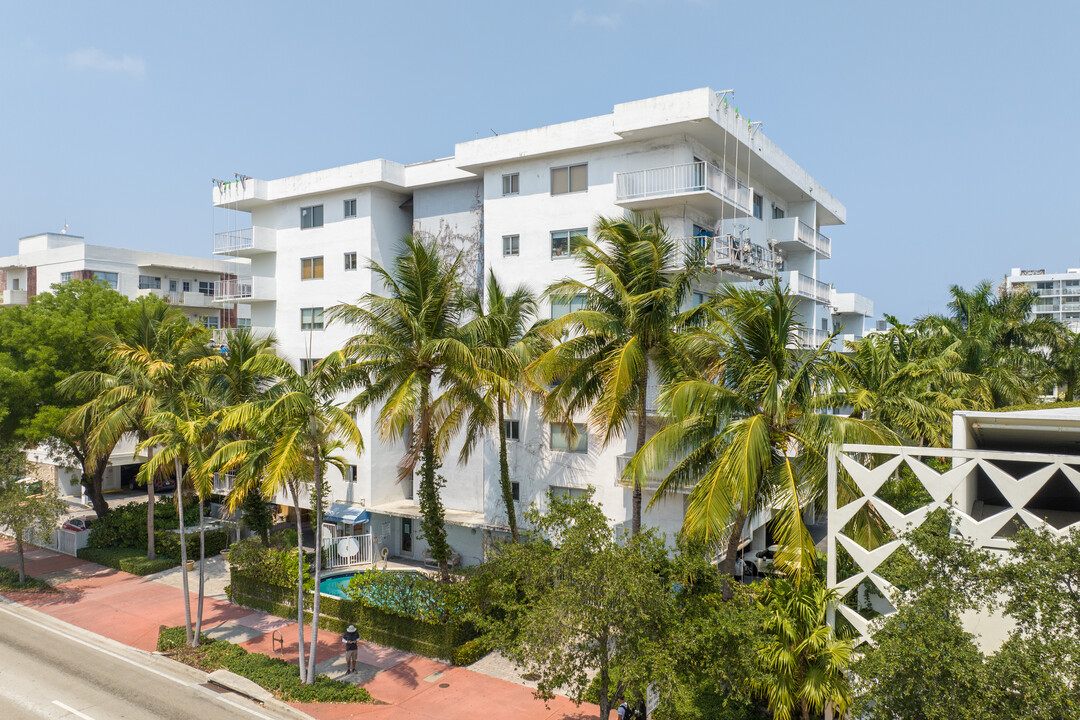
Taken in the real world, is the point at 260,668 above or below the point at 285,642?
above

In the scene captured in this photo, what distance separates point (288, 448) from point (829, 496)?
12.3 metres

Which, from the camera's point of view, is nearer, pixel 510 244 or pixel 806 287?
pixel 510 244

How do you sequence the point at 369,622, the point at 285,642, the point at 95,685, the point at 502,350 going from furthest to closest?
1. the point at 369,622
2. the point at 285,642
3. the point at 502,350
4. the point at 95,685

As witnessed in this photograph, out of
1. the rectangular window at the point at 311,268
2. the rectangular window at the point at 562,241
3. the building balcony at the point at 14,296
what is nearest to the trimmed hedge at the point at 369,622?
the rectangular window at the point at 562,241

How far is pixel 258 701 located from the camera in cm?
1783

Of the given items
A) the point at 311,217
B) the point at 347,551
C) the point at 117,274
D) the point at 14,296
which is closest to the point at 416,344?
the point at 347,551

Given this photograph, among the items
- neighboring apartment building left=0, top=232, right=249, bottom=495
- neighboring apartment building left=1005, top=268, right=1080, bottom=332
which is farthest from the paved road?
neighboring apartment building left=1005, top=268, right=1080, bottom=332

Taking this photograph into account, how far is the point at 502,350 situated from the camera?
2102 cm

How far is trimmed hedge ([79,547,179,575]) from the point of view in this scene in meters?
28.9

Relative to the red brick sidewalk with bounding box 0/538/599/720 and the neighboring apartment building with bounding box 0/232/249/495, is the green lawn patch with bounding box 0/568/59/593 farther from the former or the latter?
the neighboring apartment building with bounding box 0/232/249/495

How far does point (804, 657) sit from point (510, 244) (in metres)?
19.5

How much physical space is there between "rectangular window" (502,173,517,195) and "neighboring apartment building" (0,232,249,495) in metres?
24.0

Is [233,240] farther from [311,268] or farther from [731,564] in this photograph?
[731,564]

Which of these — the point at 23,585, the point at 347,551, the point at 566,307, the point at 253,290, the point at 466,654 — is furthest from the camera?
the point at 253,290
